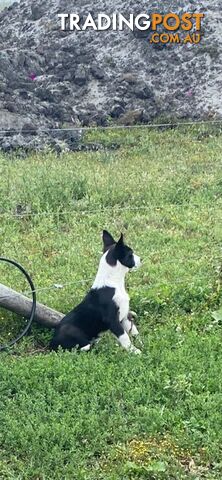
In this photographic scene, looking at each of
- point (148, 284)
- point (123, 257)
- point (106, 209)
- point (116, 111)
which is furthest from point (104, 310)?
point (116, 111)

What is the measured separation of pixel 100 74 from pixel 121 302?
37.9 feet

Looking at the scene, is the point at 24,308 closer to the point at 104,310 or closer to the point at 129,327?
the point at 104,310

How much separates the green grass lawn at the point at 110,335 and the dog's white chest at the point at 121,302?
279 mm

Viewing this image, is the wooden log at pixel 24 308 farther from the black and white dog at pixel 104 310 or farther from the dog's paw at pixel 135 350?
the dog's paw at pixel 135 350

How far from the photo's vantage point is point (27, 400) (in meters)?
5.98

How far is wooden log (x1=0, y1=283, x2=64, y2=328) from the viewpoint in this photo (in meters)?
7.11

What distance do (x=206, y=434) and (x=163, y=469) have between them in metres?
0.49

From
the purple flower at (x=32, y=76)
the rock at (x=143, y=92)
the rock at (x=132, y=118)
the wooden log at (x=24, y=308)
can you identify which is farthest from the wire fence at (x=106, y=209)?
the purple flower at (x=32, y=76)

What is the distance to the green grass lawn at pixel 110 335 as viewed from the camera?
5.39 metres

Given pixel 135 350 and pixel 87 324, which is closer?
pixel 135 350

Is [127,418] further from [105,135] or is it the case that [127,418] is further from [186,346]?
[105,135]

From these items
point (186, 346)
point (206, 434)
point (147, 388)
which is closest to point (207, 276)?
point (186, 346)

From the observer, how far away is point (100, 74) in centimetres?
1781

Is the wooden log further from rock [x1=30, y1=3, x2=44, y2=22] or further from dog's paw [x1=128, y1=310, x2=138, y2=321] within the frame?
rock [x1=30, y1=3, x2=44, y2=22]
